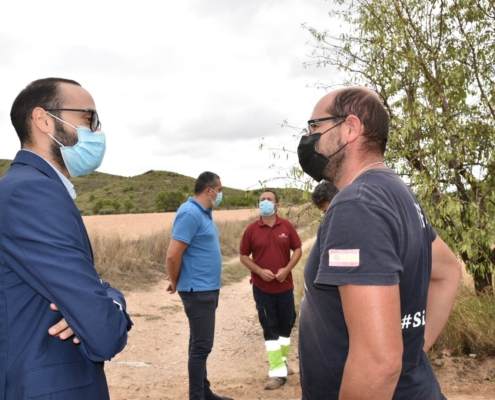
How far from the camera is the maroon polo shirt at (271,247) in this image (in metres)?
6.20

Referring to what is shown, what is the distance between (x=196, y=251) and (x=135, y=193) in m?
76.2

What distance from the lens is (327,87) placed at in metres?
7.61

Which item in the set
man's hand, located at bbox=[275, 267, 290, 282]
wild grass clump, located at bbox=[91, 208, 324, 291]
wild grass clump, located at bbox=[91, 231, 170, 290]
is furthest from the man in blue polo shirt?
wild grass clump, located at bbox=[91, 231, 170, 290]

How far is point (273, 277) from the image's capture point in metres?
6.04

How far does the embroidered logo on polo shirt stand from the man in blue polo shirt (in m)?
3.38

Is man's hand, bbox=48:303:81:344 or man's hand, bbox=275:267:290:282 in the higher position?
man's hand, bbox=48:303:81:344

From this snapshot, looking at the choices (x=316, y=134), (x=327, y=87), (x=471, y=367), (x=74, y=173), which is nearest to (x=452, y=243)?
(x=471, y=367)

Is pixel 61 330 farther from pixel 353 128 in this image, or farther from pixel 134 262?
pixel 134 262

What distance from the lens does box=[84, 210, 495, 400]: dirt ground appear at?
5734 millimetres

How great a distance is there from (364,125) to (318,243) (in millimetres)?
530

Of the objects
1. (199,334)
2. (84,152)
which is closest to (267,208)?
(199,334)

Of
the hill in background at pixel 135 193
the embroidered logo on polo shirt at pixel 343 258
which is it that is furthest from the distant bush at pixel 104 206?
the embroidered logo on polo shirt at pixel 343 258

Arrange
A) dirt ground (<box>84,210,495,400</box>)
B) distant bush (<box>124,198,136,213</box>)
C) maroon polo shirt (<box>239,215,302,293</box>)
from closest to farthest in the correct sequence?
dirt ground (<box>84,210,495,400</box>)
maroon polo shirt (<box>239,215,302,293</box>)
distant bush (<box>124,198,136,213</box>)

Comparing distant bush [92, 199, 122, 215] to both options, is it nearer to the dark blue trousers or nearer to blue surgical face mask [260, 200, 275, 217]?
blue surgical face mask [260, 200, 275, 217]
